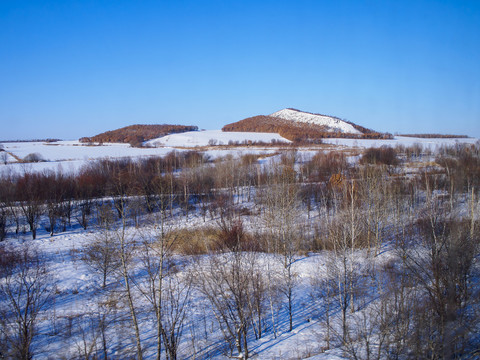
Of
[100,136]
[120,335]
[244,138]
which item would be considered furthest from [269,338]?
[100,136]

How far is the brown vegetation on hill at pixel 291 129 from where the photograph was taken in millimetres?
93688

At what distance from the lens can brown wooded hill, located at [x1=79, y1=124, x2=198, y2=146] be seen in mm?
94062

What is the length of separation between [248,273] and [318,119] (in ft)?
377

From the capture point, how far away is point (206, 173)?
4066cm

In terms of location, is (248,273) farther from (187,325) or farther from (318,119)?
(318,119)

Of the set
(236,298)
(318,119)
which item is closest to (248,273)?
(236,298)

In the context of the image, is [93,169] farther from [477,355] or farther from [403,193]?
[477,355]

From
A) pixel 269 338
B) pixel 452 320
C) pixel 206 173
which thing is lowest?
pixel 269 338

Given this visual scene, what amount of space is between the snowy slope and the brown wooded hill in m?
43.0

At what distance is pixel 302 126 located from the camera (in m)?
113

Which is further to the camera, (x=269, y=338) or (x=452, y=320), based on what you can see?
(x=269, y=338)

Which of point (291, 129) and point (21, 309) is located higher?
point (291, 129)

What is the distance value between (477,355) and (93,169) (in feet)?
154

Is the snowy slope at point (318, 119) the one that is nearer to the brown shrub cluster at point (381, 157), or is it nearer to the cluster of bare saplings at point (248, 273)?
the brown shrub cluster at point (381, 157)
